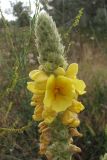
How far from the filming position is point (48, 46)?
1.43m

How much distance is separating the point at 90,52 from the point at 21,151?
5743mm

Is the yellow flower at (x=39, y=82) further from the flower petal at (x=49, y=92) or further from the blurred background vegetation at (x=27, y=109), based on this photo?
the blurred background vegetation at (x=27, y=109)

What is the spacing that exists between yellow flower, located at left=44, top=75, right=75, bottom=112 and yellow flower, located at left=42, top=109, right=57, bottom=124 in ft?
0.04

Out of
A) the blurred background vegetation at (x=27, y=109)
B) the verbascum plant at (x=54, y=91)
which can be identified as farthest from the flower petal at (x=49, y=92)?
the blurred background vegetation at (x=27, y=109)

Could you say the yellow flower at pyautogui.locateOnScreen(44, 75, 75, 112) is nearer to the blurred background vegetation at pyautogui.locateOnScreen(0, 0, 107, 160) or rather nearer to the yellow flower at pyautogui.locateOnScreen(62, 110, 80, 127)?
Answer: the yellow flower at pyautogui.locateOnScreen(62, 110, 80, 127)

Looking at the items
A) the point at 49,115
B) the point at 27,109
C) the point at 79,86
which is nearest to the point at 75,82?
the point at 79,86

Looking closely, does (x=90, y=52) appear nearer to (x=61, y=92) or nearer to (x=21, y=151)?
(x=21, y=151)

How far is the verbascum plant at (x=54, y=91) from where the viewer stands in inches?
57.0

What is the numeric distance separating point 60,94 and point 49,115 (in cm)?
14

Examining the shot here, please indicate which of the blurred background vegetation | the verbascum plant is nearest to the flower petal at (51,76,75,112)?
the verbascum plant

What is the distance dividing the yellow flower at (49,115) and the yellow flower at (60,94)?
14 millimetres

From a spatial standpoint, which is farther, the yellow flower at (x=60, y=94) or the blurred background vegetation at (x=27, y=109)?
the blurred background vegetation at (x=27, y=109)

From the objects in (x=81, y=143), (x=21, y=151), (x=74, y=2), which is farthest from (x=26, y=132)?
(x=74, y=2)

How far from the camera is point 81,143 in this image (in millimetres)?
5766
